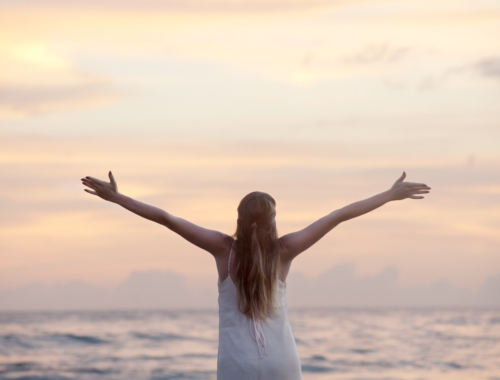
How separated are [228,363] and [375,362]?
1732 cm

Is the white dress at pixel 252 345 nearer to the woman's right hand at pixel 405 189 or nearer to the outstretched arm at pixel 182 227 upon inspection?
Result: the outstretched arm at pixel 182 227

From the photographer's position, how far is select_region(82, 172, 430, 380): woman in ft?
11.3

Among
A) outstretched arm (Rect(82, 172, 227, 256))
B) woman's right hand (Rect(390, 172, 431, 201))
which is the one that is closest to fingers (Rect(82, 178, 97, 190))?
outstretched arm (Rect(82, 172, 227, 256))

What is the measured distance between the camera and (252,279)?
11.5 ft

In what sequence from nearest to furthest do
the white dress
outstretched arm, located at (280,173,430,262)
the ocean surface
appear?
the white dress, outstretched arm, located at (280,173,430,262), the ocean surface

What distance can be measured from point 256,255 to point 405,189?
1056 millimetres

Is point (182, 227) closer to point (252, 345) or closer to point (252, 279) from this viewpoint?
point (252, 279)

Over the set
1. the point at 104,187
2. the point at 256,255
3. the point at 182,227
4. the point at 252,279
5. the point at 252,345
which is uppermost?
the point at 104,187

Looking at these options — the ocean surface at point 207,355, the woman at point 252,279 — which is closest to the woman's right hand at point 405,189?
the woman at point 252,279

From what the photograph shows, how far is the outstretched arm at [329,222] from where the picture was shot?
3.62 meters

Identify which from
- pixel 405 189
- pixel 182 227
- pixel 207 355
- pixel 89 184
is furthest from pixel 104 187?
pixel 207 355

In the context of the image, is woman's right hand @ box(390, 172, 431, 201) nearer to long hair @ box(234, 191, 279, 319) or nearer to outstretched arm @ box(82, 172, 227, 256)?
long hair @ box(234, 191, 279, 319)

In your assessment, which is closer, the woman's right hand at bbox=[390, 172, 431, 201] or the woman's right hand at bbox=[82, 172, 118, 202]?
the woman's right hand at bbox=[82, 172, 118, 202]

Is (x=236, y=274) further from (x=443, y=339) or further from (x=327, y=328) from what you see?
(x=327, y=328)
